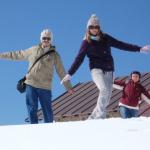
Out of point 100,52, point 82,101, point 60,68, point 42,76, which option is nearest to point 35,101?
point 42,76

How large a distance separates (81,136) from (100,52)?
2627mm

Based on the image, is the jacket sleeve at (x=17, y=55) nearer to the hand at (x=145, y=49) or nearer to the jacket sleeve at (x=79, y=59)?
the jacket sleeve at (x=79, y=59)

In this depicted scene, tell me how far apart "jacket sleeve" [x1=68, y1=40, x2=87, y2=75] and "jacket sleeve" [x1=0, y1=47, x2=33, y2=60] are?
2.48ft

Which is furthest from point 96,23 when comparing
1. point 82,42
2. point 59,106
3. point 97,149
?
point 59,106

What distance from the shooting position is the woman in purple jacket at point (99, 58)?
7293mm

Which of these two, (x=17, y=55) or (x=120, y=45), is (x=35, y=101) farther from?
(x=120, y=45)

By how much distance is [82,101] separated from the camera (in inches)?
799

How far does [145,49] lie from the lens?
25.1ft

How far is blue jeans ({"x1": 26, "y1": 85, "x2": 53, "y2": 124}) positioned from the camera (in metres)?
7.79

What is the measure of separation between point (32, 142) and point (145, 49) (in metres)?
3.15

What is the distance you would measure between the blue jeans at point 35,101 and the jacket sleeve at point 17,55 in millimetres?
496

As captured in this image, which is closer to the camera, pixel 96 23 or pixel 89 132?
pixel 89 132

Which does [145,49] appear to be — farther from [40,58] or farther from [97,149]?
[97,149]

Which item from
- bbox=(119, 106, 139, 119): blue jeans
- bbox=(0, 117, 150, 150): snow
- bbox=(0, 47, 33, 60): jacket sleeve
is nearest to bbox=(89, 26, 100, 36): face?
bbox=(0, 47, 33, 60): jacket sleeve
